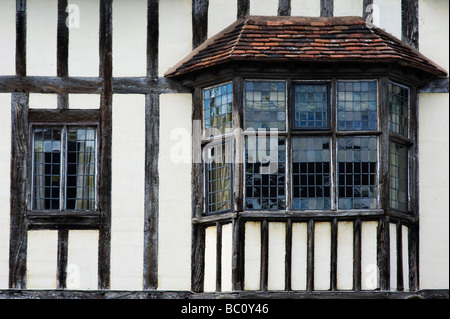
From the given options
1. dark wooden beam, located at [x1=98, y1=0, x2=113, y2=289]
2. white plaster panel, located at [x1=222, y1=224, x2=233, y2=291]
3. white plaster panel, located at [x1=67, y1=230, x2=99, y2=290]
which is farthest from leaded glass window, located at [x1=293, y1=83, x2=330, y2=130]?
white plaster panel, located at [x1=67, y1=230, x2=99, y2=290]

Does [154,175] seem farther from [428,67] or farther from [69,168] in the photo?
[428,67]

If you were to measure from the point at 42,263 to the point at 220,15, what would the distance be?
4195mm

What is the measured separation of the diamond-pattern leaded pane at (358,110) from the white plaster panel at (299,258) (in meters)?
1.51

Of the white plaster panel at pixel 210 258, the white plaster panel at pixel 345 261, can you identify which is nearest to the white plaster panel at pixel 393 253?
the white plaster panel at pixel 345 261

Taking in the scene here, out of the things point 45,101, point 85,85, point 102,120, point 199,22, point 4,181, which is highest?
point 199,22

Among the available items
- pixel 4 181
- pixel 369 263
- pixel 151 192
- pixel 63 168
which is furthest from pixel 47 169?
pixel 369 263

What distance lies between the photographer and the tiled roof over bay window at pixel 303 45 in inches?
634

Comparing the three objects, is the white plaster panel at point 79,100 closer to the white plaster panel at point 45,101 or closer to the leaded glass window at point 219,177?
the white plaster panel at point 45,101

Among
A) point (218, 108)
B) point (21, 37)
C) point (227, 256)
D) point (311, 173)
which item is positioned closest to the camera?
point (227, 256)

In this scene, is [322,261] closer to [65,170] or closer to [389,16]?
[389,16]

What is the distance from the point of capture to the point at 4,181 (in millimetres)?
16734

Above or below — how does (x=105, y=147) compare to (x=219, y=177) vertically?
above

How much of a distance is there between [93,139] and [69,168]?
517 millimetres

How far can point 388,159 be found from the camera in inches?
634
